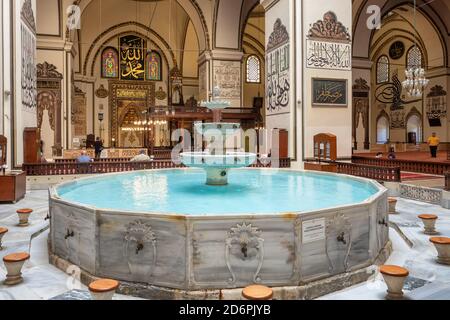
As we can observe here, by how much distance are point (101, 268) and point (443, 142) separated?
17581mm

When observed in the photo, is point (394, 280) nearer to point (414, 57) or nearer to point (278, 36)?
point (278, 36)

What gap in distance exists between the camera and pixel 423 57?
58.1ft

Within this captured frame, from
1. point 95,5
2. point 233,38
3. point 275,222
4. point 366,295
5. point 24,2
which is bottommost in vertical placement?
point 366,295

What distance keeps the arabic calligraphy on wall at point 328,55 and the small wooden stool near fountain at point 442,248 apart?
6486 millimetres

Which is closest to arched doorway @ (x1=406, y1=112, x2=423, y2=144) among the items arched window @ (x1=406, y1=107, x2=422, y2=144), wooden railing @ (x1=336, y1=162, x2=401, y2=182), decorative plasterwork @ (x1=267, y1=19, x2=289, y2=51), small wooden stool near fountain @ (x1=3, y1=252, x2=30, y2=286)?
arched window @ (x1=406, y1=107, x2=422, y2=144)

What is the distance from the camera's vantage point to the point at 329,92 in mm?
9281

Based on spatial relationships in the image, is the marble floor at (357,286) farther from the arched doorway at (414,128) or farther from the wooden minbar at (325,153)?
the arched doorway at (414,128)

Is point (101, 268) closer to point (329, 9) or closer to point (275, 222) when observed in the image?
point (275, 222)

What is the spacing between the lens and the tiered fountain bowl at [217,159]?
4.97 m

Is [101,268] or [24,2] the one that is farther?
[24,2]

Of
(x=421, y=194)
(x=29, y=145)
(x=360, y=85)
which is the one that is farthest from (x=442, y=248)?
(x=360, y=85)

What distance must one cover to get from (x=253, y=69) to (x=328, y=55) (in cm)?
1190

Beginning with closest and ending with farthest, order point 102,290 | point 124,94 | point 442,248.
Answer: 1. point 102,290
2. point 442,248
3. point 124,94
